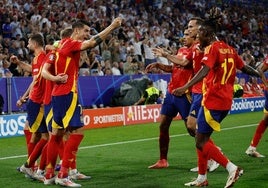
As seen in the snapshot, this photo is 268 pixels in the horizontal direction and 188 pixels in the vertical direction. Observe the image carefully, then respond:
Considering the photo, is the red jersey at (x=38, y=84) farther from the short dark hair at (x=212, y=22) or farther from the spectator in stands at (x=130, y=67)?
the spectator in stands at (x=130, y=67)

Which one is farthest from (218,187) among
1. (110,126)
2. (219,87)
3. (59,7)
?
(59,7)

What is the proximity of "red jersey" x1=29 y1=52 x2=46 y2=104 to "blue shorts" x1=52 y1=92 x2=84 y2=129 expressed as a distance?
95cm

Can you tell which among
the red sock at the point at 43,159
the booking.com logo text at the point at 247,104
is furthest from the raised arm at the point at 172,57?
the booking.com logo text at the point at 247,104

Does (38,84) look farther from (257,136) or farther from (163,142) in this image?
(257,136)

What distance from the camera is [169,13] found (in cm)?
3091

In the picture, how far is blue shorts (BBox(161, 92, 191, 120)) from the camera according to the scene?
972cm

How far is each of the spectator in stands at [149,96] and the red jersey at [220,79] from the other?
40.7 ft

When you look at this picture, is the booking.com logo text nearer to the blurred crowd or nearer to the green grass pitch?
the blurred crowd

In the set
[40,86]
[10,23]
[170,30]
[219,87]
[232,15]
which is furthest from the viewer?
[232,15]

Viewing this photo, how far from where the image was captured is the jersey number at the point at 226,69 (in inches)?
300

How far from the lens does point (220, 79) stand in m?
7.66

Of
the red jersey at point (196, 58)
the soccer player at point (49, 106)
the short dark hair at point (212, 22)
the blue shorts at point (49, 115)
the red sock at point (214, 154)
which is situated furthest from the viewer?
the red jersey at point (196, 58)

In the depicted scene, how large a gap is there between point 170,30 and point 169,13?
7.24ft

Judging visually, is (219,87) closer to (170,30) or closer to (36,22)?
(36,22)
